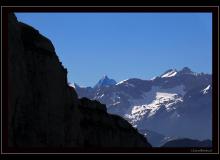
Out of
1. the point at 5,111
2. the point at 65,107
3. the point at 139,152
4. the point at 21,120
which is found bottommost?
the point at 139,152

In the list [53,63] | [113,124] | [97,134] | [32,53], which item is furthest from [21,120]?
[113,124]

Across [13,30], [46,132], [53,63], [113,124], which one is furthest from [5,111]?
[113,124]

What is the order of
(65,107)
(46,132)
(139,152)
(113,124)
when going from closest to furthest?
(139,152), (46,132), (65,107), (113,124)

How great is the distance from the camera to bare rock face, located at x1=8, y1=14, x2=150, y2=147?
27.9m

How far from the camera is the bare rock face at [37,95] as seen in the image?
2788cm

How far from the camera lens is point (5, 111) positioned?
40.5 feet

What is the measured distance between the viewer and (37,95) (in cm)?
3459

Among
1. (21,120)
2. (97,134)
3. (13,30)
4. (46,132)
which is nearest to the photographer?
(21,120)

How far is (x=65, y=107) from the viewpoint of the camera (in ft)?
143

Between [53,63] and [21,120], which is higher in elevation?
[53,63]
